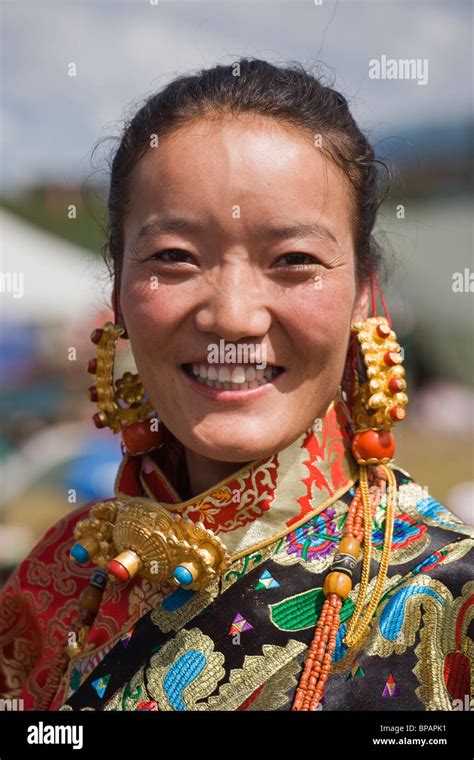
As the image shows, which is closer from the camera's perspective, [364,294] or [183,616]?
[183,616]

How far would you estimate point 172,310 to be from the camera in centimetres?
165

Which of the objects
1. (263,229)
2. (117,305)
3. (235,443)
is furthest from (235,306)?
(117,305)

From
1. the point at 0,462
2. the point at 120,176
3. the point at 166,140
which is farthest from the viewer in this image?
the point at 0,462

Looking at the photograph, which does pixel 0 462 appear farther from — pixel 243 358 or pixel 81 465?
pixel 243 358

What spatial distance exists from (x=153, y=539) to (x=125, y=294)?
486 millimetres

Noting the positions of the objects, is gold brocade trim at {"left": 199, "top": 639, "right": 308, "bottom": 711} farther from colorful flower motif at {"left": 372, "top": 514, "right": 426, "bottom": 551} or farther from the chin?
the chin

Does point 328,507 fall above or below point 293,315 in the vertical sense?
below

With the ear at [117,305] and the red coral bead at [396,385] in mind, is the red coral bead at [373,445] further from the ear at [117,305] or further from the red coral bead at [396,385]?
the ear at [117,305]

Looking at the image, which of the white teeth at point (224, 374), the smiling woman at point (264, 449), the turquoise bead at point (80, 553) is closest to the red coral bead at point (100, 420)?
the smiling woman at point (264, 449)

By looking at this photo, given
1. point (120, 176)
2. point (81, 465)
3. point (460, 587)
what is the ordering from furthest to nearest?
1. point (81, 465)
2. point (120, 176)
3. point (460, 587)

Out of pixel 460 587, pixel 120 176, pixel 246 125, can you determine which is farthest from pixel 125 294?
pixel 460 587

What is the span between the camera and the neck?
1.82 meters

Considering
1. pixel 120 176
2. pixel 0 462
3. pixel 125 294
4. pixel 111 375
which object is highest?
pixel 120 176

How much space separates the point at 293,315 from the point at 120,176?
53 centimetres
